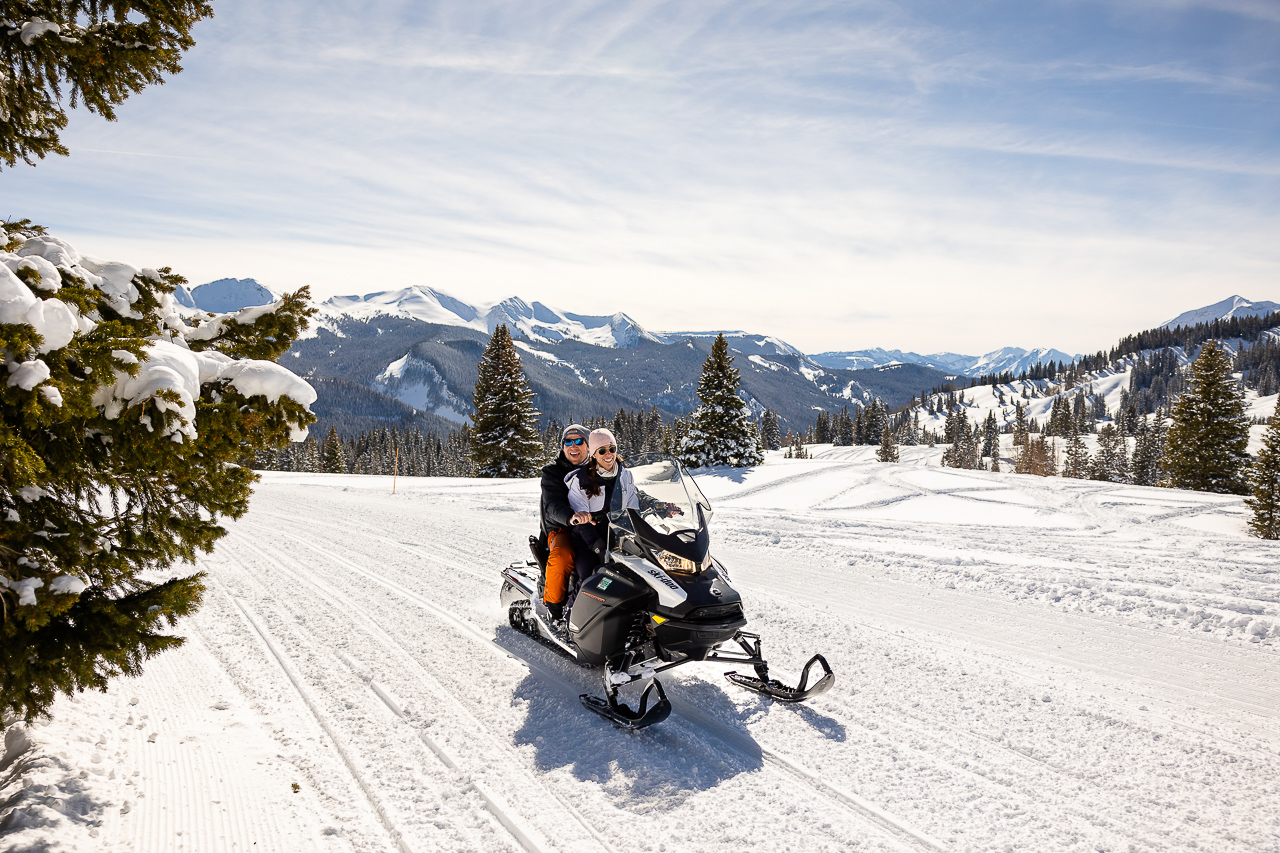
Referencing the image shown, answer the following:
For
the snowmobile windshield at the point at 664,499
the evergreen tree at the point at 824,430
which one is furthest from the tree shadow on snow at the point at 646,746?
the evergreen tree at the point at 824,430

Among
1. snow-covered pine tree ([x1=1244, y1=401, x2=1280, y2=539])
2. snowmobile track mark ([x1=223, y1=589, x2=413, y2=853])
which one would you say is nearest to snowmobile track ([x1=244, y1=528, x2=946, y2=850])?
→ snowmobile track mark ([x1=223, y1=589, x2=413, y2=853])

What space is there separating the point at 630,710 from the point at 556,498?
1.93m

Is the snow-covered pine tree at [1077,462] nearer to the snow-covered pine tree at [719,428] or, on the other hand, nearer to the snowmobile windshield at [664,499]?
the snow-covered pine tree at [719,428]

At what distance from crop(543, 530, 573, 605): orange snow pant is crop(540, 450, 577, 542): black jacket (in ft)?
0.36

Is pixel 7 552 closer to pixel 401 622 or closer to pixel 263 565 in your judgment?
pixel 401 622

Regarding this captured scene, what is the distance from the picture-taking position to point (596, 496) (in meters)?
5.77

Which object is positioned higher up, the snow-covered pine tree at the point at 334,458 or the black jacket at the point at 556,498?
the black jacket at the point at 556,498

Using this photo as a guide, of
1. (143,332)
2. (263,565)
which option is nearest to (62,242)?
(143,332)

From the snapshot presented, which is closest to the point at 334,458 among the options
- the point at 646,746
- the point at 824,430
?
the point at 646,746

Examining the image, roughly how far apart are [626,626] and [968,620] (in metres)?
4.33

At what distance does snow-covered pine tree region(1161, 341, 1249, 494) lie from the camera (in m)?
31.0

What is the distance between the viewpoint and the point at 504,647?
20.4 feet

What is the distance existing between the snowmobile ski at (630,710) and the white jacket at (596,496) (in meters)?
1.50

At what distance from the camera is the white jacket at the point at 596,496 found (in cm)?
547
